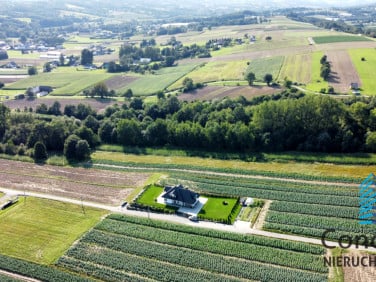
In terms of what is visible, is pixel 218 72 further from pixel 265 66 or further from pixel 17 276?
pixel 17 276

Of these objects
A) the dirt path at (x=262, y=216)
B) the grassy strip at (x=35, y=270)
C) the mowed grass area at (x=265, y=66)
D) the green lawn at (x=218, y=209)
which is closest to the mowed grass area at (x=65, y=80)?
the mowed grass area at (x=265, y=66)

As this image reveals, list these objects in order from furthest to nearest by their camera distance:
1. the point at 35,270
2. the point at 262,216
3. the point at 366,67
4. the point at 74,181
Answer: the point at 366,67 → the point at 74,181 → the point at 262,216 → the point at 35,270

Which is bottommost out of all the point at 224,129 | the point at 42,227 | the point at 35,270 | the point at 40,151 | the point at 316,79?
the point at 35,270

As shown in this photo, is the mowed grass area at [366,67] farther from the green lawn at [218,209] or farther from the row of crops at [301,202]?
the green lawn at [218,209]

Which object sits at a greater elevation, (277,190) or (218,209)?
(277,190)

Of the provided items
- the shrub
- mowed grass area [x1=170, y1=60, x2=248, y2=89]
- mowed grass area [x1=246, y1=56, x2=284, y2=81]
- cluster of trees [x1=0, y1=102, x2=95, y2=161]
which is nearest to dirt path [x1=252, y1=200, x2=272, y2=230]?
cluster of trees [x1=0, y1=102, x2=95, y2=161]

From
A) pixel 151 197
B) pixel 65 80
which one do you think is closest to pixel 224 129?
pixel 151 197

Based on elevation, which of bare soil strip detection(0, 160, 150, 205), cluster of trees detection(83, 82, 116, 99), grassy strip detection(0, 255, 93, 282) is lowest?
grassy strip detection(0, 255, 93, 282)

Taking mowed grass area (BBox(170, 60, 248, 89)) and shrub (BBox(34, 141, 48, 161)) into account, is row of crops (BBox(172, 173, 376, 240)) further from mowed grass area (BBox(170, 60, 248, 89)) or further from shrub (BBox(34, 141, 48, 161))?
mowed grass area (BBox(170, 60, 248, 89))
